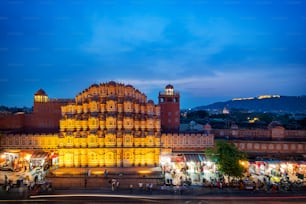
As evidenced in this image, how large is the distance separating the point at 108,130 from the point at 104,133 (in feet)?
2.15

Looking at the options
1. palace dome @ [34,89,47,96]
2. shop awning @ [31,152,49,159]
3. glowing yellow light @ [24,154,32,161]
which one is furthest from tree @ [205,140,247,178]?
palace dome @ [34,89,47,96]

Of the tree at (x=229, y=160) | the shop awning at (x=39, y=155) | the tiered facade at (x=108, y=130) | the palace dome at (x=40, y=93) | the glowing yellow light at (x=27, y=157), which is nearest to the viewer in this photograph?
the tree at (x=229, y=160)

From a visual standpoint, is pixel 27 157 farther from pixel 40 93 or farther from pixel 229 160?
pixel 229 160

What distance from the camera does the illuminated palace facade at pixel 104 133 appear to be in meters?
33.2

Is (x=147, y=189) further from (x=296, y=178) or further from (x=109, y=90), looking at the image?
(x=296, y=178)

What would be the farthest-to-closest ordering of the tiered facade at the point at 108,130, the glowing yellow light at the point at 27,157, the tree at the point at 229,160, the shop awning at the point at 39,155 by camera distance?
the glowing yellow light at the point at 27,157 → the shop awning at the point at 39,155 → the tiered facade at the point at 108,130 → the tree at the point at 229,160

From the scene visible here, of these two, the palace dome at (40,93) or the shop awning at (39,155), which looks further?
the palace dome at (40,93)

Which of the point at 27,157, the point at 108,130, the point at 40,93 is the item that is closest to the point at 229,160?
the point at 108,130

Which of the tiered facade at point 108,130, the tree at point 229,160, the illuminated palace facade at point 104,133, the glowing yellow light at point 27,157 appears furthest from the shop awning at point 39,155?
the tree at point 229,160

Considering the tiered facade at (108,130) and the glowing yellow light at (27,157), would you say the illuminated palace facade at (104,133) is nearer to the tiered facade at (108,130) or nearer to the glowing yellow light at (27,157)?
the tiered facade at (108,130)

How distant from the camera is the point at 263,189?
27.0 meters

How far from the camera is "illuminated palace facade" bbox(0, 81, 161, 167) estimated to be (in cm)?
3319

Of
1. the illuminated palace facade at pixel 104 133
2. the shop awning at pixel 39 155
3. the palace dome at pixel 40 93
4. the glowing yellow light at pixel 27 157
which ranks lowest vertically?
the glowing yellow light at pixel 27 157

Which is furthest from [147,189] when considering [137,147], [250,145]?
[250,145]
